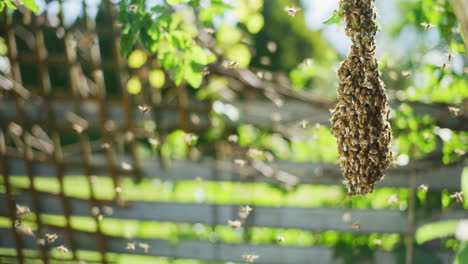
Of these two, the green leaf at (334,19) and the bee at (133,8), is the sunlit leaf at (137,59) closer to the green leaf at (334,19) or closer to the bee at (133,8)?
the bee at (133,8)

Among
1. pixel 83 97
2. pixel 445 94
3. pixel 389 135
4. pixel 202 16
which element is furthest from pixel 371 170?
pixel 83 97

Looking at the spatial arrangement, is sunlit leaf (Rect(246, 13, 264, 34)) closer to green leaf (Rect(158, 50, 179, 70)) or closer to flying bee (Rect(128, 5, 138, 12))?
green leaf (Rect(158, 50, 179, 70))

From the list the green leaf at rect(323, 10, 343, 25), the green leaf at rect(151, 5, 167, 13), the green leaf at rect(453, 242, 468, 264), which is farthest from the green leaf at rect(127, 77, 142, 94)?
the green leaf at rect(453, 242, 468, 264)

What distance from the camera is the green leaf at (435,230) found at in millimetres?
2512

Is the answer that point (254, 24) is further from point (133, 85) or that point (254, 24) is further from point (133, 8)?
point (133, 85)

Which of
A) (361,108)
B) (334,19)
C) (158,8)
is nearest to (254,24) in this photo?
(158,8)

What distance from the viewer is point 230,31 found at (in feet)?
8.77

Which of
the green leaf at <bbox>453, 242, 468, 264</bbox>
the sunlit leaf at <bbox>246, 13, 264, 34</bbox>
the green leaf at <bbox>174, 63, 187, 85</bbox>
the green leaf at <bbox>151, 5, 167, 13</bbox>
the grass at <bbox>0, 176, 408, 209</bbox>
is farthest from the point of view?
the grass at <bbox>0, 176, 408, 209</bbox>

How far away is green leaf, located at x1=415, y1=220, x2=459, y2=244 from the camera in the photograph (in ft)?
8.24

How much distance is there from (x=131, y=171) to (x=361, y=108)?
6.20 ft

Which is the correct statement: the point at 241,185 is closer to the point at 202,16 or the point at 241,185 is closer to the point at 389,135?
the point at 202,16

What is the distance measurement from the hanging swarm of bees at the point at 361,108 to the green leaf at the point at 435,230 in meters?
1.38

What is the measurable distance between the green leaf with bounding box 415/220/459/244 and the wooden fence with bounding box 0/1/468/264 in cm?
4

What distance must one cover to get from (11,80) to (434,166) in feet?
8.11
